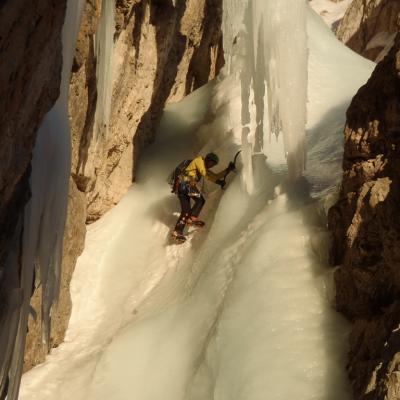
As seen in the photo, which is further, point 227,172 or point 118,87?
point 118,87

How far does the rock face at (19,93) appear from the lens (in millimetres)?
2555

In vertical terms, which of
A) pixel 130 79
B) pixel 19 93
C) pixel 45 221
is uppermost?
pixel 19 93

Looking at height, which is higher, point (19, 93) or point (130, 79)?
point (19, 93)

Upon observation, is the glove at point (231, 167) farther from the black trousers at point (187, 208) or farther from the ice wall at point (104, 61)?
the ice wall at point (104, 61)

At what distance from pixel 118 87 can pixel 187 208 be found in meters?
1.56

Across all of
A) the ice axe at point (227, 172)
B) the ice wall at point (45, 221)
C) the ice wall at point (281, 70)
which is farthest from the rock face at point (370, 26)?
the ice wall at point (45, 221)

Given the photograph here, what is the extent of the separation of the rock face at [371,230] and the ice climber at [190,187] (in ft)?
7.09

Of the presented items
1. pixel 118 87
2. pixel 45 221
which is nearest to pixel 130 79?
pixel 118 87

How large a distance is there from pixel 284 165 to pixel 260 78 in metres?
1.03

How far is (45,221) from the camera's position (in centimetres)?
376

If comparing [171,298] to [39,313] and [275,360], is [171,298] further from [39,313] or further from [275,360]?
[275,360]

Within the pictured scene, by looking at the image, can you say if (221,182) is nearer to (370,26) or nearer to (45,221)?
(45,221)

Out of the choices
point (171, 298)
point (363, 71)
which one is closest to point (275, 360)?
point (171, 298)

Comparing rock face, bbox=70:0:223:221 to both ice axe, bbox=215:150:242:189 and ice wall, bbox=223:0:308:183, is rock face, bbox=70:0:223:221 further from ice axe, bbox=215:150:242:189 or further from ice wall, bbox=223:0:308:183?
ice wall, bbox=223:0:308:183
